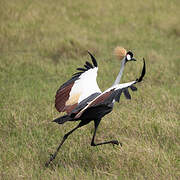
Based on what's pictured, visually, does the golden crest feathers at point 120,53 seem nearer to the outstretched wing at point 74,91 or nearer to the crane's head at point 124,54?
the crane's head at point 124,54

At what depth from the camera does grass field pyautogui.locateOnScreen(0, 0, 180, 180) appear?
12.6 ft

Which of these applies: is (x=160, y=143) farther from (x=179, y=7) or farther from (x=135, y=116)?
(x=179, y=7)

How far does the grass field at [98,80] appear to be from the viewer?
3.83 metres

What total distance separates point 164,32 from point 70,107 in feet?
20.8

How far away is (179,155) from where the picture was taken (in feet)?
13.2

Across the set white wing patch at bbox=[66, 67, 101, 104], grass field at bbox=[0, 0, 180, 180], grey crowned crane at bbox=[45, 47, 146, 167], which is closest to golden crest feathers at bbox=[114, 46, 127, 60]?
grey crowned crane at bbox=[45, 47, 146, 167]

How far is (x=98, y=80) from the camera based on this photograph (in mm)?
6672

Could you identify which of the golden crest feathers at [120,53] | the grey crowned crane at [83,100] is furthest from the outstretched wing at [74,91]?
the golden crest feathers at [120,53]

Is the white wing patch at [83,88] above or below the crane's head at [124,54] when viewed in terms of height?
below

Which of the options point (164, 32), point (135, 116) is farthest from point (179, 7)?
point (135, 116)

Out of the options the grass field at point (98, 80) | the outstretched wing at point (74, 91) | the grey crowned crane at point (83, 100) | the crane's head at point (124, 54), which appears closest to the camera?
the grey crowned crane at point (83, 100)

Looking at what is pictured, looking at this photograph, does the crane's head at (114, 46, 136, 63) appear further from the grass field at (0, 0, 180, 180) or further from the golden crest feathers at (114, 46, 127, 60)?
the grass field at (0, 0, 180, 180)

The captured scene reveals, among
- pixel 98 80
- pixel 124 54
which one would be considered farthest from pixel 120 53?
pixel 98 80

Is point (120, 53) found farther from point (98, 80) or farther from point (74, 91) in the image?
point (98, 80)
